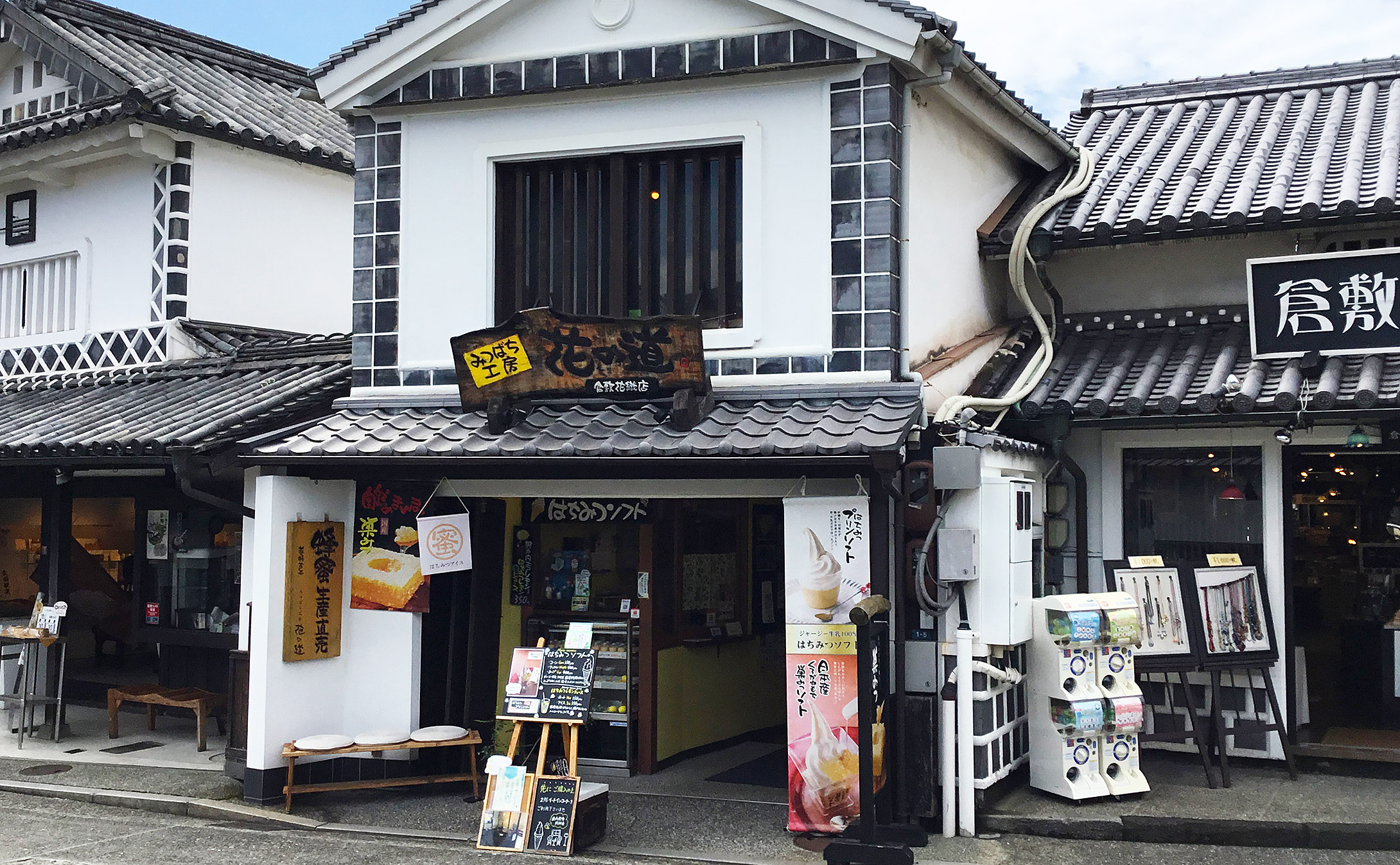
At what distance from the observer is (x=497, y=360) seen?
33.4 feet

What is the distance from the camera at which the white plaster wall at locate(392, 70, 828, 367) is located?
10.0 metres

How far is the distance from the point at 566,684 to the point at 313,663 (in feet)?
8.61

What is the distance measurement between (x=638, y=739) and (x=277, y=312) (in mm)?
8016

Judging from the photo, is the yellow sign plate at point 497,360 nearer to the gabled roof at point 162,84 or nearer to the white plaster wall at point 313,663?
the white plaster wall at point 313,663

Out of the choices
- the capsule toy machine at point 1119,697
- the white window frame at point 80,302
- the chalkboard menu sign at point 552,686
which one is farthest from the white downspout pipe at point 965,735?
the white window frame at point 80,302

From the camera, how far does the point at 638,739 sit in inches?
459

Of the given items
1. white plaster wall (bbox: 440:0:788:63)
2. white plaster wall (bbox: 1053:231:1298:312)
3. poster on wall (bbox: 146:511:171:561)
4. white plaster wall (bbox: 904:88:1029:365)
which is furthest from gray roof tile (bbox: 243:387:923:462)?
poster on wall (bbox: 146:511:171:561)

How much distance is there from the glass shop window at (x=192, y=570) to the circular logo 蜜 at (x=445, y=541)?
160 inches

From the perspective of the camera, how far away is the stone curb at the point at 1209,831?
889cm

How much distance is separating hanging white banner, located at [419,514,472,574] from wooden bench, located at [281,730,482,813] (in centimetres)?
146

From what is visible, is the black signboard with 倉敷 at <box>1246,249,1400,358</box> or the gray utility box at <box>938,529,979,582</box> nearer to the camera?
the gray utility box at <box>938,529,979,582</box>

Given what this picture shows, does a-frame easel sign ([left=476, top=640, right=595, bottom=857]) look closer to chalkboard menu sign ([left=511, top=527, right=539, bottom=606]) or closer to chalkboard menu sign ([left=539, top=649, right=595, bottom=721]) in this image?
chalkboard menu sign ([left=539, top=649, right=595, bottom=721])

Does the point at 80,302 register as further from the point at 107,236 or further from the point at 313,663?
the point at 313,663

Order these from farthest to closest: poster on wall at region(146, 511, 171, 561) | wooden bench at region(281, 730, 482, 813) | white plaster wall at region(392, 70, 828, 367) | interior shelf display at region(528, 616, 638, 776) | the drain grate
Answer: poster on wall at region(146, 511, 171, 561), the drain grate, interior shelf display at region(528, 616, 638, 776), wooden bench at region(281, 730, 482, 813), white plaster wall at region(392, 70, 828, 367)
